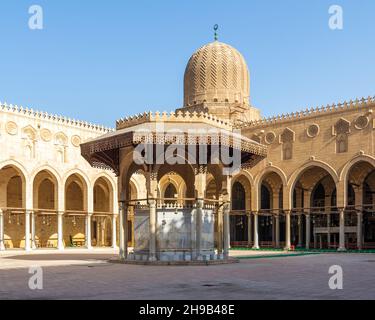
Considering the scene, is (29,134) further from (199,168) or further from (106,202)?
(199,168)

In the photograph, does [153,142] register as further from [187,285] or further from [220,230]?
[187,285]

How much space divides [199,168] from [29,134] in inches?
712

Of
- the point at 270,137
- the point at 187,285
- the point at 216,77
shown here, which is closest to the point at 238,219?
the point at 270,137

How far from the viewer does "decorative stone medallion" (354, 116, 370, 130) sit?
2991 cm

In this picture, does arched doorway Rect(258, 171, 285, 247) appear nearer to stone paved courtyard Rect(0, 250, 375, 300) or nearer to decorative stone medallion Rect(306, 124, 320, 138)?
decorative stone medallion Rect(306, 124, 320, 138)

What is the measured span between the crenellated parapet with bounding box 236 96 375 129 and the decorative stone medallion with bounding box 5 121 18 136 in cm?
1532

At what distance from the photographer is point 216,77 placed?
41.9 metres

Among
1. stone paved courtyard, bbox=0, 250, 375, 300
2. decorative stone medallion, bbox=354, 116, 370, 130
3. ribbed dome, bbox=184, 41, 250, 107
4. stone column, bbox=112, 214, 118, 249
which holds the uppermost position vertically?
ribbed dome, bbox=184, 41, 250, 107

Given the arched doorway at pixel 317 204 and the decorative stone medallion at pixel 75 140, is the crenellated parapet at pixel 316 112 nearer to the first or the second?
the arched doorway at pixel 317 204

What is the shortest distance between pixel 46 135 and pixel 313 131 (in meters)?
17.5

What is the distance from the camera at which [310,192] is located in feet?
119

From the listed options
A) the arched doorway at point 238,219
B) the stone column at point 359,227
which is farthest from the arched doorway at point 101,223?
the stone column at point 359,227

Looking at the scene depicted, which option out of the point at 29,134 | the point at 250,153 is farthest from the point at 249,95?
the point at 250,153

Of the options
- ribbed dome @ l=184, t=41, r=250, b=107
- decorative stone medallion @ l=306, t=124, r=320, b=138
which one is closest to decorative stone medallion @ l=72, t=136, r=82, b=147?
ribbed dome @ l=184, t=41, r=250, b=107
